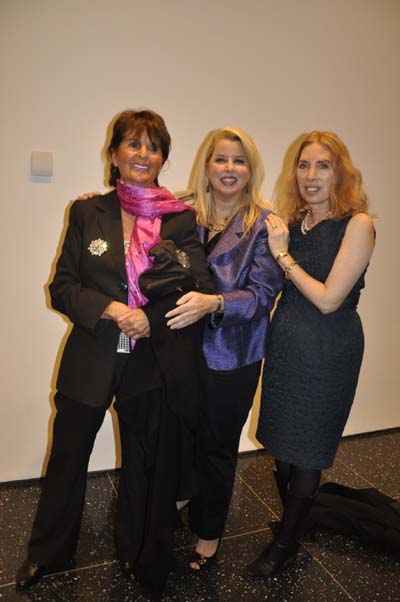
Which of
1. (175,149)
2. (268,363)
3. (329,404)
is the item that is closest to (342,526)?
(329,404)

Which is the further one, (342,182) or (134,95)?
(134,95)

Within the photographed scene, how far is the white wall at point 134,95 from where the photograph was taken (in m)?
2.12

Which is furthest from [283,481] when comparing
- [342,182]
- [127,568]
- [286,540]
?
[342,182]

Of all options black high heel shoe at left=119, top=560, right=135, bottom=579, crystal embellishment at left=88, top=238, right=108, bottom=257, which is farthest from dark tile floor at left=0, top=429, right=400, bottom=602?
crystal embellishment at left=88, top=238, right=108, bottom=257

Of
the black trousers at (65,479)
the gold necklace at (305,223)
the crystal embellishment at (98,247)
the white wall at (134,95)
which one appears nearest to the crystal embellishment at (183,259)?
the crystal embellishment at (98,247)

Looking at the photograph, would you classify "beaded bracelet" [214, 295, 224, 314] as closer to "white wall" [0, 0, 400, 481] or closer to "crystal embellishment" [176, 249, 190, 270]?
"crystal embellishment" [176, 249, 190, 270]

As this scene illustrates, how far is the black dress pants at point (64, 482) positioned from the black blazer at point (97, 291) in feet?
0.26

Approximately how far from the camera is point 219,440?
5.95 ft

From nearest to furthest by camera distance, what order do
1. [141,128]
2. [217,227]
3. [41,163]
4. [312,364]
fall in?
1. [141,128]
2. [312,364]
3. [217,227]
4. [41,163]

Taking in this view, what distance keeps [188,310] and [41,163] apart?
1091 millimetres

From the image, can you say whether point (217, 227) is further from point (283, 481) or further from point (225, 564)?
point (225, 564)

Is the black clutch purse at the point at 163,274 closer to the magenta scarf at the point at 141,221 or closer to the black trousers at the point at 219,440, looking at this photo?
the magenta scarf at the point at 141,221

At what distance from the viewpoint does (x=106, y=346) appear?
5.28 feet

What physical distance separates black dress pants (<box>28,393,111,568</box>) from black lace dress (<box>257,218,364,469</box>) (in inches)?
25.2
